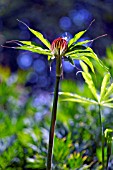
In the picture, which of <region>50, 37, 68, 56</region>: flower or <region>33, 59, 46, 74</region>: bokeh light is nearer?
<region>50, 37, 68, 56</region>: flower

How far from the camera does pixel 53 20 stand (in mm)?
4328

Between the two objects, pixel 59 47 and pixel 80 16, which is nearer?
pixel 59 47

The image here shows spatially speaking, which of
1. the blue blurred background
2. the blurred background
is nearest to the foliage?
the blurred background

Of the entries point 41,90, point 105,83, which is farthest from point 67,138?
point 41,90

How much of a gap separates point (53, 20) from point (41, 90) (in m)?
0.85

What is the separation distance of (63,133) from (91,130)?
7 cm

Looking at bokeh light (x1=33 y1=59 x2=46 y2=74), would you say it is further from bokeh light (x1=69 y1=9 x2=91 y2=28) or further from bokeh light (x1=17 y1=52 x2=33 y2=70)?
bokeh light (x1=69 y1=9 x2=91 y2=28)

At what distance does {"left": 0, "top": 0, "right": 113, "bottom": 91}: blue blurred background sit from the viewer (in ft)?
13.6

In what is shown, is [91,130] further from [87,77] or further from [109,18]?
[109,18]

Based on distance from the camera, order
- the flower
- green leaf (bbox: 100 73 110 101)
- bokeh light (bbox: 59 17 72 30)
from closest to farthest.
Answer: the flower < green leaf (bbox: 100 73 110 101) < bokeh light (bbox: 59 17 72 30)

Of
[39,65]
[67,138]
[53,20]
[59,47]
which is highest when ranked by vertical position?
[53,20]

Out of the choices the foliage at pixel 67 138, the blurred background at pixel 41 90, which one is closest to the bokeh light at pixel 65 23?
the blurred background at pixel 41 90

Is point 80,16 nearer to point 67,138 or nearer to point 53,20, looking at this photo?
point 53,20

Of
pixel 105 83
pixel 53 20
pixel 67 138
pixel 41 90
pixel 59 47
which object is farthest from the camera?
pixel 53 20
